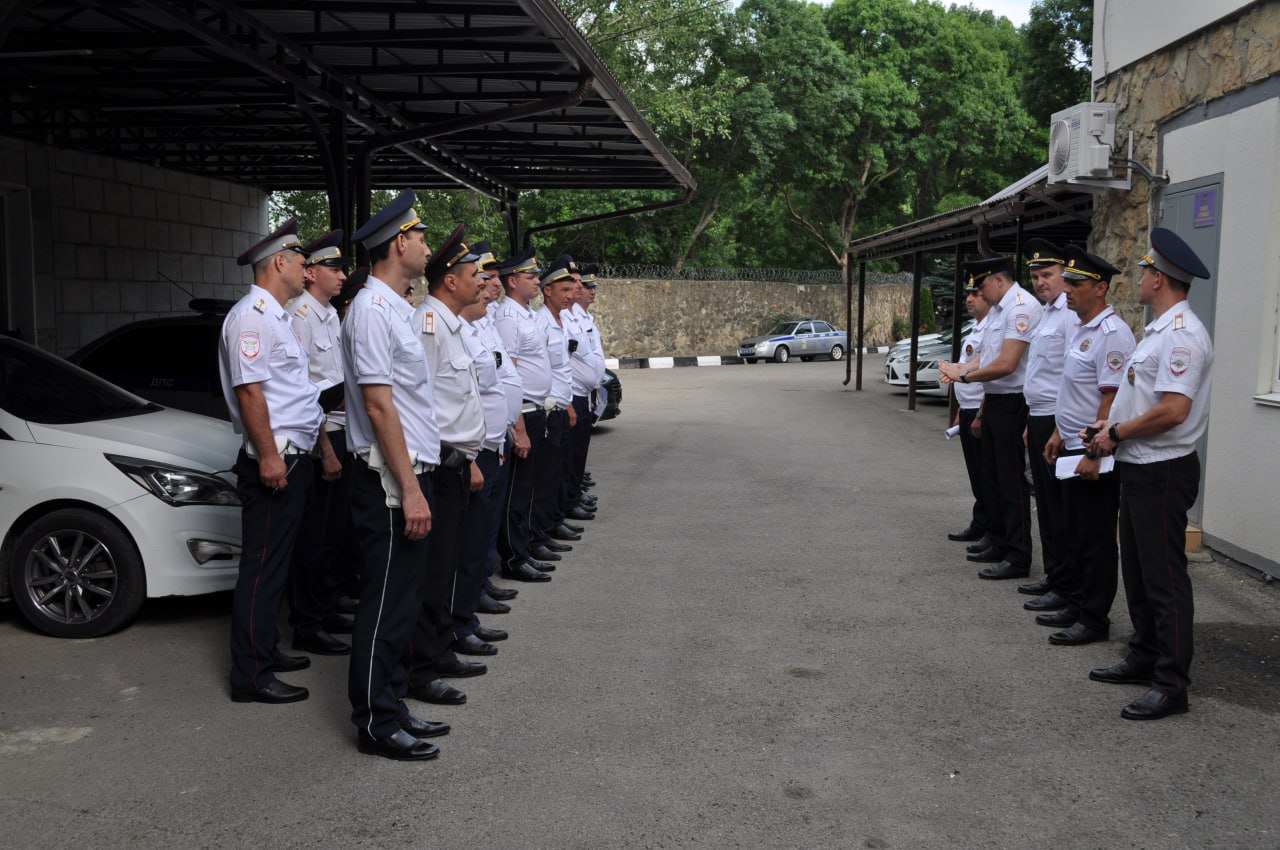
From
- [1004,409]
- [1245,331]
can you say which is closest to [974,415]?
[1004,409]

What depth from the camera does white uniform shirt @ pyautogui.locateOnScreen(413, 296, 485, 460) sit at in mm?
4594

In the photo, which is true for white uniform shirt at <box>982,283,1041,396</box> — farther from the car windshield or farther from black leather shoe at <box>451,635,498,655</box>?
the car windshield

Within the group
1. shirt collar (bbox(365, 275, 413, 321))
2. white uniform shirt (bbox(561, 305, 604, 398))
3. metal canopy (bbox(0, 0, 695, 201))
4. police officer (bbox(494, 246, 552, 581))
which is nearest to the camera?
shirt collar (bbox(365, 275, 413, 321))

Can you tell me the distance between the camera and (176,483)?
228 inches

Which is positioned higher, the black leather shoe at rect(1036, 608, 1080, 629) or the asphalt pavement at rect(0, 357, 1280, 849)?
the black leather shoe at rect(1036, 608, 1080, 629)

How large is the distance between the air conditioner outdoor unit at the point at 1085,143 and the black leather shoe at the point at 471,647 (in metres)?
6.36

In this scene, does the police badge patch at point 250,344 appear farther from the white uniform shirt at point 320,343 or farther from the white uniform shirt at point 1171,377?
the white uniform shirt at point 1171,377

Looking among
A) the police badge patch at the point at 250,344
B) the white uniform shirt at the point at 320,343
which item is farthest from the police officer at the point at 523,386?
the police badge patch at the point at 250,344

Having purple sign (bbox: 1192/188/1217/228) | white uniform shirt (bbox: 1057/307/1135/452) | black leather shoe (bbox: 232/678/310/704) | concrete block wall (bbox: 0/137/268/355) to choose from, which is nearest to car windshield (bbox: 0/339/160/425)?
black leather shoe (bbox: 232/678/310/704)

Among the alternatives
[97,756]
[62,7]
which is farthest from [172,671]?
[62,7]

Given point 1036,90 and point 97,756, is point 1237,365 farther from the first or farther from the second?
point 1036,90

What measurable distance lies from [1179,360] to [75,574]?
17.4 feet

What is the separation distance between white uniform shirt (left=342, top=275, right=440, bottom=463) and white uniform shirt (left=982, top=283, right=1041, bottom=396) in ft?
13.9

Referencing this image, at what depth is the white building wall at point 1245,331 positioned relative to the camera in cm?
713
